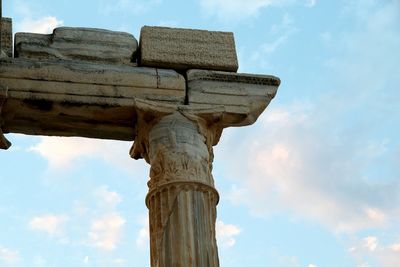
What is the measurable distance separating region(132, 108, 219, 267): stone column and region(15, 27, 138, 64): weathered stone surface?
1.30 meters

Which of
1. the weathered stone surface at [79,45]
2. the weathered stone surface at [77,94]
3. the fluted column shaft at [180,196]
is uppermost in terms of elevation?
the weathered stone surface at [79,45]

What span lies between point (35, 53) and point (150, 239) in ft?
11.1

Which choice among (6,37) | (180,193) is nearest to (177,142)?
(180,193)

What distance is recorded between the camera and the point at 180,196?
14359mm

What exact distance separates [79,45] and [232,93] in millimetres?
2408

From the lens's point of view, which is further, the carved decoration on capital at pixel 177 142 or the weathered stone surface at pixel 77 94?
the weathered stone surface at pixel 77 94

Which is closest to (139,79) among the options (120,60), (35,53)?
(120,60)

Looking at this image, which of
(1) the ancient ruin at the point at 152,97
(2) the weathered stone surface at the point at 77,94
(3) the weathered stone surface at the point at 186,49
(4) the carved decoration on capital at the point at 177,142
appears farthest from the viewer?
(3) the weathered stone surface at the point at 186,49

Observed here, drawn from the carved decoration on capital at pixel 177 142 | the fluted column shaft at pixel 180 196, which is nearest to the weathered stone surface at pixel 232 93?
the carved decoration on capital at pixel 177 142

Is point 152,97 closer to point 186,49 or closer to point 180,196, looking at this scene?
point 186,49

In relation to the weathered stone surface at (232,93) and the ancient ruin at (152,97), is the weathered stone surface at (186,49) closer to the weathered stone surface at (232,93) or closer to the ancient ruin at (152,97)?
the ancient ruin at (152,97)

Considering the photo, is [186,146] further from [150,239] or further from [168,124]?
[150,239]

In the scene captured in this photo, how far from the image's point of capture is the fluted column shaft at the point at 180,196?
45.7ft

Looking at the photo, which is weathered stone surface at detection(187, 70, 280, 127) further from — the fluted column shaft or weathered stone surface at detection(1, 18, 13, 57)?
weathered stone surface at detection(1, 18, 13, 57)
